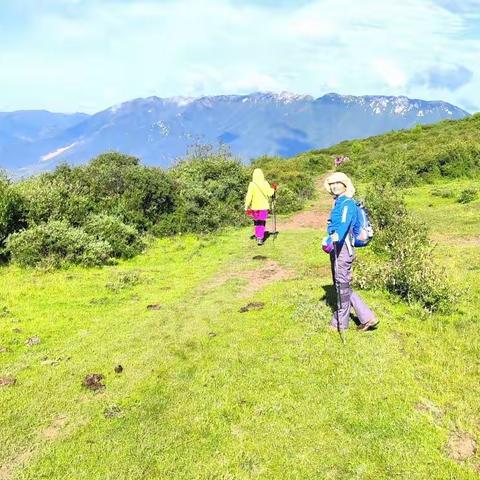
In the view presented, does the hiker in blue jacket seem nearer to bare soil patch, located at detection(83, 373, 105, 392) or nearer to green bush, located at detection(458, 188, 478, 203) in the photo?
bare soil patch, located at detection(83, 373, 105, 392)

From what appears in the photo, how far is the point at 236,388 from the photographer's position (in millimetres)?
8828

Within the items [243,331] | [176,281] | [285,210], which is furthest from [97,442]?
[285,210]

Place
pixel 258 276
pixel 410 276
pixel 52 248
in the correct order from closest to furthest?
pixel 410 276, pixel 258 276, pixel 52 248

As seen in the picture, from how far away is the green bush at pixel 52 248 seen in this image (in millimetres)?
18375

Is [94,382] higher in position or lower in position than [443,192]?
higher

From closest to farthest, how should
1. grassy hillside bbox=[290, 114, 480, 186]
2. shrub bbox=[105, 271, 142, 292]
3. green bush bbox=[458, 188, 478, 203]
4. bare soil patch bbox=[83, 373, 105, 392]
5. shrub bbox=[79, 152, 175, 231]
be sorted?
1. bare soil patch bbox=[83, 373, 105, 392]
2. shrub bbox=[105, 271, 142, 292]
3. shrub bbox=[79, 152, 175, 231]
4. green bush bbox=[458, 188, 478, 203]
5. grassy hillside bbox=[290, 114, 480, 186]

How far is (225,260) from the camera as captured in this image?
1942cm

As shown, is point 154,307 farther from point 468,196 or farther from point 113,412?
point 468,196

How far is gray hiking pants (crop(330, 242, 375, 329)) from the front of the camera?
1025 centimetres

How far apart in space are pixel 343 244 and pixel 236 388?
3.55 metres

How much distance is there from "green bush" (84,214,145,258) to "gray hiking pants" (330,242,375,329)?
11.8m

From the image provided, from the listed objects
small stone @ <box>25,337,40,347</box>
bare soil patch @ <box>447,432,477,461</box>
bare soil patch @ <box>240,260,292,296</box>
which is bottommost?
bare soil patch @ <box>447,432,477,461</box>

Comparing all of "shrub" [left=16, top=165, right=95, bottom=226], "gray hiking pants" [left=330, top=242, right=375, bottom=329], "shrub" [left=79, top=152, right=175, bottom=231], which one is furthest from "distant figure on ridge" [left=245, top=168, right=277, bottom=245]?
"gray hiking pants" [left=330, top=242, right=375, bottom=329]

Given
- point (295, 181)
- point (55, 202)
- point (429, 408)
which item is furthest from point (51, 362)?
point (295, 181)
